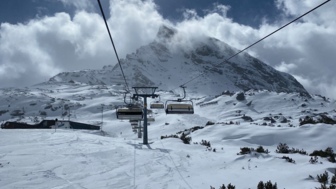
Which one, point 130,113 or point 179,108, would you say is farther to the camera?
point 130,113

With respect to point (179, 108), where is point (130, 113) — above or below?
below

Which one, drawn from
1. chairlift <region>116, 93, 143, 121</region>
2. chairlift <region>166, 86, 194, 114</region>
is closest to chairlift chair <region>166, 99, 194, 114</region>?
chairlift <region>166, 86, 194, 114</region>

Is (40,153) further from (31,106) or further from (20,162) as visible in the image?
(31,106)

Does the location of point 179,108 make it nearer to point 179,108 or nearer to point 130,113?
point 179,108

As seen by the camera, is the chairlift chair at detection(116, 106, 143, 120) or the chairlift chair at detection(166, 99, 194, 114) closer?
the chairlift chair at detection(166, 99, 194, 114)

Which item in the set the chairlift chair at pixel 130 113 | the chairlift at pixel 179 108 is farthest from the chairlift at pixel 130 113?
the chairlift at pixel 179 108

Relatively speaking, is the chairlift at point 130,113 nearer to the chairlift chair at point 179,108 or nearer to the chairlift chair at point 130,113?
the chairlift chair at point 130,113

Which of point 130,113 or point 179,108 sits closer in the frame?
point 179,108

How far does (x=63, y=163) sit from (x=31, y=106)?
4500 inches

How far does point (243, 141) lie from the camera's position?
16.4m

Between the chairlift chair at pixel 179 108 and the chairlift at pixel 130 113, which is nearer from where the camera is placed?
the chairlift chair at pixel 179 108

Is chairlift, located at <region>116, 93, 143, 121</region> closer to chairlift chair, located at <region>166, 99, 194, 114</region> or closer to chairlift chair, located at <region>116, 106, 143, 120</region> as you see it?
chairlift chair, located at <region>116, 106, 143, 120</region>

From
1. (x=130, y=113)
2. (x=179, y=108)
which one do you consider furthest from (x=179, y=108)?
(x=130, y=113)

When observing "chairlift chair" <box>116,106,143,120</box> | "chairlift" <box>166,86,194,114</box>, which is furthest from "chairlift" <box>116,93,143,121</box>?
Result: "chairlift" <box>166,86,194,114</box>
